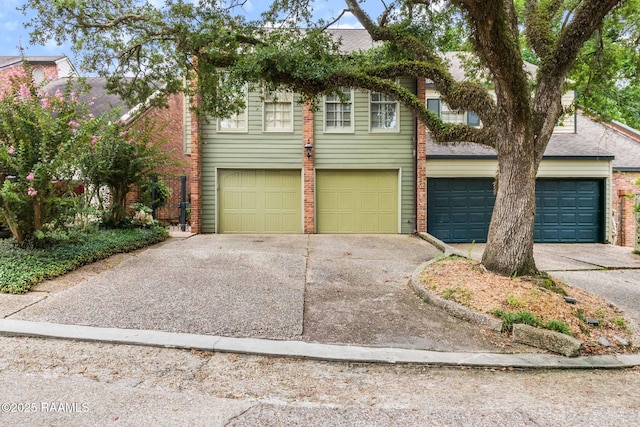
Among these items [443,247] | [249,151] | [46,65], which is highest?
[46,65]

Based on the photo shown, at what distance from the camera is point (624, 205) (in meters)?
12.8

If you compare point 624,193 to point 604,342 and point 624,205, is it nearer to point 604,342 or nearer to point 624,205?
point 624,205

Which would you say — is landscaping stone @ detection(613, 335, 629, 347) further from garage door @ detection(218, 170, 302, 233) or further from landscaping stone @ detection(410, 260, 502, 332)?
Answer: garage door @ detection(218, 170, 302, 233)

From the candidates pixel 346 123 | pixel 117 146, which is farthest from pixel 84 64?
pixel 346 123

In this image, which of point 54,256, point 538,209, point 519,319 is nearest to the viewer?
point 519,319

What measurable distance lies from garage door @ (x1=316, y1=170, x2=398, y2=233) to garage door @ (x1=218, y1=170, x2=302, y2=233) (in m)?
1.02

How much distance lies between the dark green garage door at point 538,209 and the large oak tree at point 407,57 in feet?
16.8

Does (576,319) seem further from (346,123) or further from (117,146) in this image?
(117,146)

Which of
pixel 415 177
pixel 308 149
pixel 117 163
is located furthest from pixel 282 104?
pixel 117 163

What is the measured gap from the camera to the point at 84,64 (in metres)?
8.30

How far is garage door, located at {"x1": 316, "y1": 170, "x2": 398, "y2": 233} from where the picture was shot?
464 inches

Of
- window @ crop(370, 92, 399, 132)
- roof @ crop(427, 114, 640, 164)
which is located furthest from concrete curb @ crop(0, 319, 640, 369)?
window @ crop(370, 92, 399, 132)

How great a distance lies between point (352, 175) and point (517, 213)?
6.60m

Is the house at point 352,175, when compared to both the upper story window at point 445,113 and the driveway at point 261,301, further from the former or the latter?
the driveway at point 261,301
